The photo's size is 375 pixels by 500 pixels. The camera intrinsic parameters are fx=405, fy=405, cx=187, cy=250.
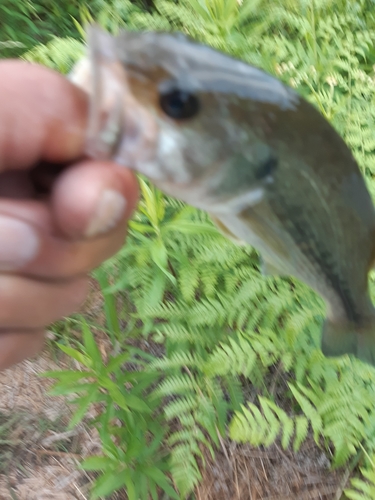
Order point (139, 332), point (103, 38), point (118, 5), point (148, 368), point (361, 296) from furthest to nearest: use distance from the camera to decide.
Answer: point (118, 5) → point (139, 332) → point (148, 368) → point (361, 296) → point (103, 38)

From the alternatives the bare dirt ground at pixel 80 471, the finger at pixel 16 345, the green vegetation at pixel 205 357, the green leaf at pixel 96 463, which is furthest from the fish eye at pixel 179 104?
the bare dirt ground at pixel 80 471

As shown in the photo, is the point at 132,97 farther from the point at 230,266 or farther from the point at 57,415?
the point at 57,415

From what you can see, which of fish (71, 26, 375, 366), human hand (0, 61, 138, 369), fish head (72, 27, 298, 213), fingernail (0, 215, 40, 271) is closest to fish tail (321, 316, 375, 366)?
fish (71, 26, 375, 366)

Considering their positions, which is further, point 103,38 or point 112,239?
point 112,239

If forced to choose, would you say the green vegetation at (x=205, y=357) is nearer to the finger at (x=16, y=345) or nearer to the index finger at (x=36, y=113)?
the finger at (x=16, y=345)

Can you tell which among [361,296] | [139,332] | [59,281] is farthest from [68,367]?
[361,296]

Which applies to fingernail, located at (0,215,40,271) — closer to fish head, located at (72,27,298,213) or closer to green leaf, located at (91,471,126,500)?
fish head, located at (72,27,298,213)
